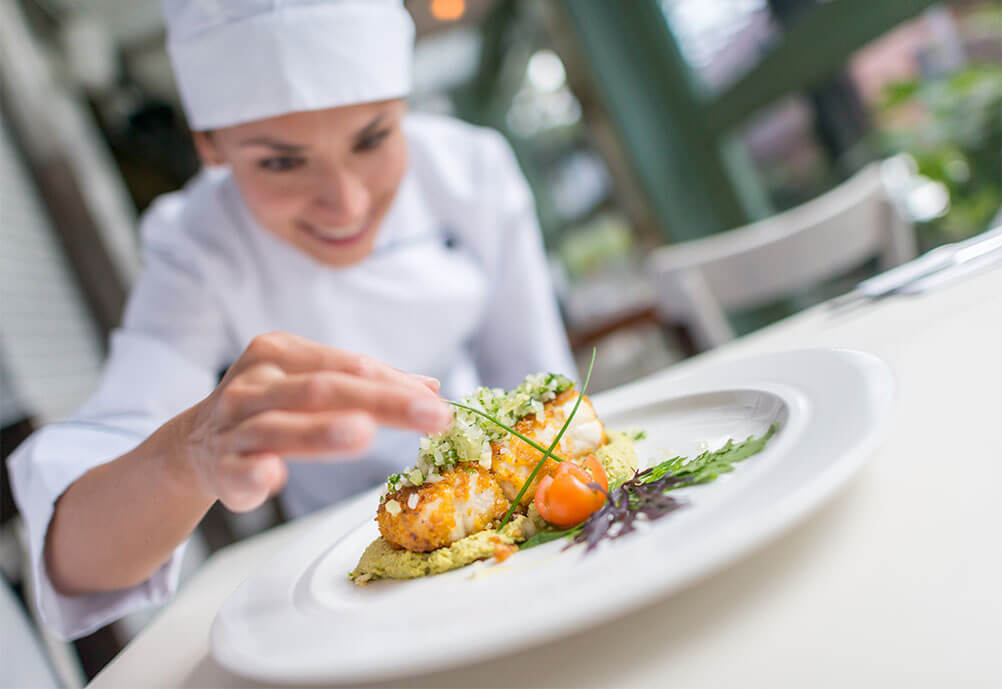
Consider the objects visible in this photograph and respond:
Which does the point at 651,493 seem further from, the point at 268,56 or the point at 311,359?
the point at 268,56

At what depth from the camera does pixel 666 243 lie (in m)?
3.63

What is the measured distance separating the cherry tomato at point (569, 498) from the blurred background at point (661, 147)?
1.38 metres

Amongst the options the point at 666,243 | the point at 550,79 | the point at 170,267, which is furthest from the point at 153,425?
the point at 550,79

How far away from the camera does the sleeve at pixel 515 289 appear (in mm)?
1970

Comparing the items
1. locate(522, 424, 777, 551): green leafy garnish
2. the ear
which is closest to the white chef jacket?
the ear

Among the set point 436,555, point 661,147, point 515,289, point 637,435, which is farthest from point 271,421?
point 661,147

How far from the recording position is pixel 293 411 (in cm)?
54

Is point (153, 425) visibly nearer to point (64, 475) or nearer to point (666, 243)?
point (64, 475)

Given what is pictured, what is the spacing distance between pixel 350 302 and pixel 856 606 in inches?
56.2

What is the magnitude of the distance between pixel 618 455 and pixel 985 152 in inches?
71.8

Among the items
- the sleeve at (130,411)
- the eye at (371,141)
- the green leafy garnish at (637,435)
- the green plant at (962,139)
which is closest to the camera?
the green leafy garnish at (637,435)

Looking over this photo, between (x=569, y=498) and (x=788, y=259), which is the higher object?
(x=569, y=498)

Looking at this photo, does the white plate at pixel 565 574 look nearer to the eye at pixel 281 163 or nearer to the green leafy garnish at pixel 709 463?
the green leafy garnish at pixel 709 463

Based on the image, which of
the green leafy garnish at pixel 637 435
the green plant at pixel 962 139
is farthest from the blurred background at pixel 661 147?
the green leafy garnish at pixel 637 435
